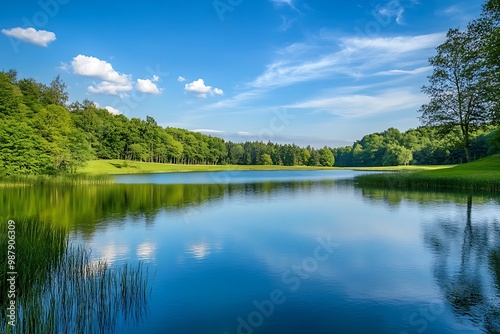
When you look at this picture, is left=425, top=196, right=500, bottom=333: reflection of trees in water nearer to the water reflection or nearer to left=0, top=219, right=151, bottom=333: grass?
the water reflection

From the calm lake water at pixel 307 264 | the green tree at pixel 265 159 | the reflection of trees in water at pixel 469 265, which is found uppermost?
the green tree at pixel 265 159

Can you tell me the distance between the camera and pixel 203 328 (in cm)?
762

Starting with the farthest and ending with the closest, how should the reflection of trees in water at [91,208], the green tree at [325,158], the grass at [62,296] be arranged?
the green tree at [325,158]
the reflection of trees in water at [91,208]
the grass at [62,296]

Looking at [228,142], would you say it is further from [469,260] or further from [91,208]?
[469,260]

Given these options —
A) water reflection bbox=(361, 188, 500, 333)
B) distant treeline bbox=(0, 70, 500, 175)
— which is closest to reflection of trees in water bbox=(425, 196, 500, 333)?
water reflection bbox=(361, 188, 500, 333)

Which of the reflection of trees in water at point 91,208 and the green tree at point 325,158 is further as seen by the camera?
the green tree at point 325,158

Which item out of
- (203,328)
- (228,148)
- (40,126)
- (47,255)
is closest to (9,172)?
(40,126)

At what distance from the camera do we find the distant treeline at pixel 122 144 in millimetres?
47688

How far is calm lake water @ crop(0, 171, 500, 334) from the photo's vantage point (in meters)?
8.07

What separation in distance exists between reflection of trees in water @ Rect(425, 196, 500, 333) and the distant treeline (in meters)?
23.6

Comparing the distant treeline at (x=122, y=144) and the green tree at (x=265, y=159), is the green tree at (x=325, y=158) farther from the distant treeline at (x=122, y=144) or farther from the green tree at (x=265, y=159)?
the green tree at (x=265, y=159)

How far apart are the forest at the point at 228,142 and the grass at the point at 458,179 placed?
10.7ft

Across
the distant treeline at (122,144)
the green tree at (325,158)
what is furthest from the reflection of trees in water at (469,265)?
the green tree at (325,158)

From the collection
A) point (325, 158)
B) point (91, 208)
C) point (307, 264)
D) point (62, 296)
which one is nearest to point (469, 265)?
point (307, 264)
